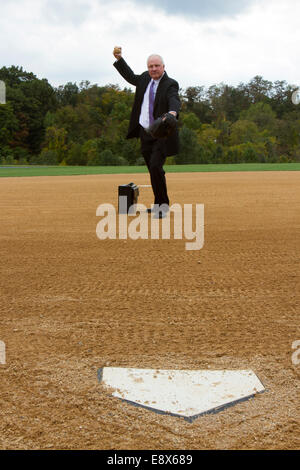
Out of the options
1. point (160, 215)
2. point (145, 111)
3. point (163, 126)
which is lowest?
point (160, 215)

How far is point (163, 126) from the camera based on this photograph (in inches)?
236

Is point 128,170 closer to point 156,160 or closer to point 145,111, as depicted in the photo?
point 145,111

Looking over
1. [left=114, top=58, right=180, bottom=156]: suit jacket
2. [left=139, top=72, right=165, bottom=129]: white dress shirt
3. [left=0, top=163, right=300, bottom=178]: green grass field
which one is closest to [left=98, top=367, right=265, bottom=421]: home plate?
[left=114, top=58, right=180, bottom=156]: suit jacket

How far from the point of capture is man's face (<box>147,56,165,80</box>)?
647 cm

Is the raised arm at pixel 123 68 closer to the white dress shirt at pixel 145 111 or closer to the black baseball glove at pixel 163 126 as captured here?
the white dress shirt at pixel 145 111

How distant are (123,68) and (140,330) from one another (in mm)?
4995

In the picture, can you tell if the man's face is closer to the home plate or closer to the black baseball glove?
the black baseball glove

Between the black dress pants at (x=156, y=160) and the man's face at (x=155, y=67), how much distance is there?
68 cm

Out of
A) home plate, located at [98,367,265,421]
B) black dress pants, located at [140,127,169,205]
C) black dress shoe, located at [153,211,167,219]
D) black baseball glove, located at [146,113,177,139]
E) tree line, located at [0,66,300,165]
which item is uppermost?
tree line, located at [0,66,300,165]

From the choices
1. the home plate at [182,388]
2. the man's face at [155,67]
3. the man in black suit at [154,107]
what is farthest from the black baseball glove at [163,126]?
the home plate at [182,388]

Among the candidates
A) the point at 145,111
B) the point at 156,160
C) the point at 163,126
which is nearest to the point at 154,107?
the point at 145,111

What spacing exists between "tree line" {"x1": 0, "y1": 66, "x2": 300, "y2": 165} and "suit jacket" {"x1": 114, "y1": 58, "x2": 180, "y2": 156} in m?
41.1

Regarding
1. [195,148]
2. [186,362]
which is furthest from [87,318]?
[195,148]
